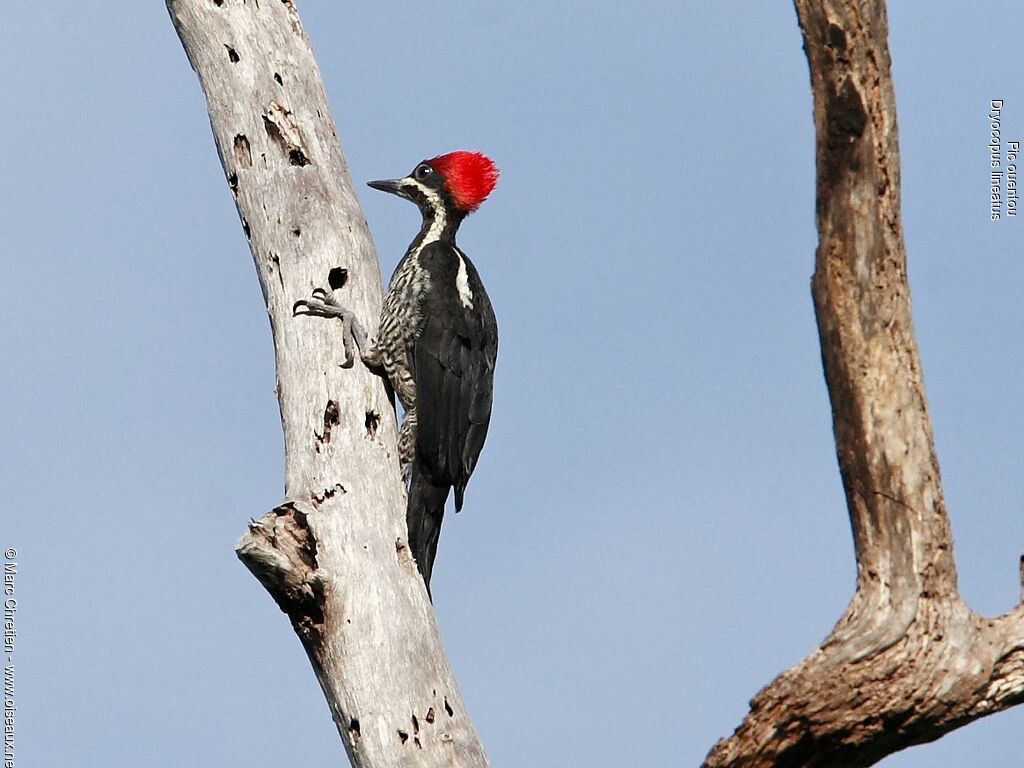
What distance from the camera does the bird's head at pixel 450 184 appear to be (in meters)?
6.22

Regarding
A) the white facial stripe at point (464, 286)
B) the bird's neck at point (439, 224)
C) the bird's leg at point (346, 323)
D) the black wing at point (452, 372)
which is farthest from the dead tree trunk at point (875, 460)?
the bird's neck at point (439, 224)

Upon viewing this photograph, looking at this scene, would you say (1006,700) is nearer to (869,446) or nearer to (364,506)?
(869,446)

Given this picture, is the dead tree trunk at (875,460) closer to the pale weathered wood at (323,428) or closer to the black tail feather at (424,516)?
the pale weathered wood at (323,428)

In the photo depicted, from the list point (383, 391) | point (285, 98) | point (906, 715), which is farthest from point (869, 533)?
point (285, 98)

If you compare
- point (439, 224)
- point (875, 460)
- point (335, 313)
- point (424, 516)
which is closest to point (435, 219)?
point (439, 224)

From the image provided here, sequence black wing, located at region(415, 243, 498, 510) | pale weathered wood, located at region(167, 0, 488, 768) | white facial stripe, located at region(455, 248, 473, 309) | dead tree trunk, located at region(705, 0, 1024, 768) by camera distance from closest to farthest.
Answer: dead tree trunk, located at region(705, 0, 1024, 768) < pale weathered wood, located at region(167, 0, 488, 768) < black wing, located at region(415, 243, 498, 510) < white facial stripe, located at region(455, 248, 473, 309)

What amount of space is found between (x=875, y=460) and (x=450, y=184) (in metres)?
3.32

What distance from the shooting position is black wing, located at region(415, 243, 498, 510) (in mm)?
5273

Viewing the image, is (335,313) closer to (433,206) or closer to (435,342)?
(435,342)

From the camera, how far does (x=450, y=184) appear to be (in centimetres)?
622

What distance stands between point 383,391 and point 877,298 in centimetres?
210

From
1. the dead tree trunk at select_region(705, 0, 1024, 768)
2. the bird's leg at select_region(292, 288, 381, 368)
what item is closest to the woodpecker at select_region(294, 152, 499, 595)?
the bird's leg at select_region(292, 288, 381, 368)

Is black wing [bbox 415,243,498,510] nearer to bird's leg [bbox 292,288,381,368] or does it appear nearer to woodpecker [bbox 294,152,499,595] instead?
woodpecker [bbox 294,152,499,595]

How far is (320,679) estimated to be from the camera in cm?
422
